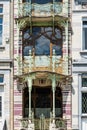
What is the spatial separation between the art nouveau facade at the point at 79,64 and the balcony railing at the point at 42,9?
54 centimetres

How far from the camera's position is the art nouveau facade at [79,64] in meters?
27.0

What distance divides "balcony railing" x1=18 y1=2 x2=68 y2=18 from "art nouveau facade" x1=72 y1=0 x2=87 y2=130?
541 mm

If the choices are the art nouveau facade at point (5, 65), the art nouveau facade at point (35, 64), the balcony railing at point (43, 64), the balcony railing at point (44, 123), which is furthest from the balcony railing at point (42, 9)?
the balcony railing at point (44, 123)

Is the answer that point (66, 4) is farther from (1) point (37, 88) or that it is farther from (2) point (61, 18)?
(1) point (37, 88)

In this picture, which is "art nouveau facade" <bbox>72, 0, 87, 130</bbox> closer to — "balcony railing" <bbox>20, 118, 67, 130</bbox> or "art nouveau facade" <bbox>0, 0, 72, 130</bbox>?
"art nouveau facade" <bbox>0, 0, 72, 130</bbox>

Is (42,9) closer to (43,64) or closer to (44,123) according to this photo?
(43,64)

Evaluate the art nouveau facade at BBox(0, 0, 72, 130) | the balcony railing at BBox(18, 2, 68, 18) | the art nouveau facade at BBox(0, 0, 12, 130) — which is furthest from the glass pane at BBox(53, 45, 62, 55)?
the art nouveau facade at BBox(0, 0, 12, 130)

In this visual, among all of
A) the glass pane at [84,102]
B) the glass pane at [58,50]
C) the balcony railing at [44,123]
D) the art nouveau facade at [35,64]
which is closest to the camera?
the balcony railing at [44,123]

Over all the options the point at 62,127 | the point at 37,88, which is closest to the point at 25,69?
the point at 37,88

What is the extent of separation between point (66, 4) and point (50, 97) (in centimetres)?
425

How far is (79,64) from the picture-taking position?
2717 centimetres

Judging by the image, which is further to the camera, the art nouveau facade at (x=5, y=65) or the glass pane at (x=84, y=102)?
the glass pane at (x=84, y=102)

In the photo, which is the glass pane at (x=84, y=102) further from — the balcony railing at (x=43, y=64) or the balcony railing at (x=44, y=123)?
the balcony railing at (x=43, y=64)

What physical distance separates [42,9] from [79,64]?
3.02 meters
